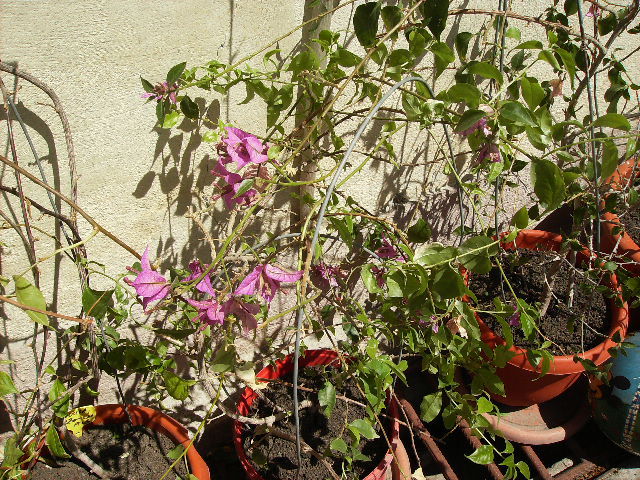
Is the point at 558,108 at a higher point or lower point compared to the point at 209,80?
higher

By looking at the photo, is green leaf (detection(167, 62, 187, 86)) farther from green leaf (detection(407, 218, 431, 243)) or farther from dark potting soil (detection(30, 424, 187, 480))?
dark potting soil (detection(30, 424, 187, 480))

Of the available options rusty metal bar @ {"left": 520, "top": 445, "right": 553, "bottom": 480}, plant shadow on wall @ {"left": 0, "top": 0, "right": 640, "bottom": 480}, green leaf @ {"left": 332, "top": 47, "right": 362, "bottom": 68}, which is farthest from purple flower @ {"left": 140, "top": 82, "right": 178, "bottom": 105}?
rusty metal bar @ {"left": 520, "top": 445, "right": 553, "bottom": 480}

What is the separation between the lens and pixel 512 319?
149 centimetres

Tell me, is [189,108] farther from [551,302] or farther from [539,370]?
[551,302]

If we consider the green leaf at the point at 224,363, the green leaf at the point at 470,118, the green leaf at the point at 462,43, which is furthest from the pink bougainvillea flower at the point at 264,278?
the green leaf at the point at 462,43

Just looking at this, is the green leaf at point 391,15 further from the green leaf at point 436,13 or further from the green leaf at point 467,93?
the green leaf at point 467,93

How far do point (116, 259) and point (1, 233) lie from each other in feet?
0.81

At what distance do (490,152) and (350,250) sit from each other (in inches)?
14.8

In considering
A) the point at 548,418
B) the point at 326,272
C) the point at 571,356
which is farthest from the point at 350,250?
the point at 548,418

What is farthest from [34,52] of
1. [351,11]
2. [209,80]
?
[351,11]

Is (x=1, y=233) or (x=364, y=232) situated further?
(x=364, y=232)

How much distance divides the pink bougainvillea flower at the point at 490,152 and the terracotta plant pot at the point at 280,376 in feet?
1.84

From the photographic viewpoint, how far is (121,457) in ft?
4.22

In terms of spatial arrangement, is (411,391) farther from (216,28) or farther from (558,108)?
(216,28)
